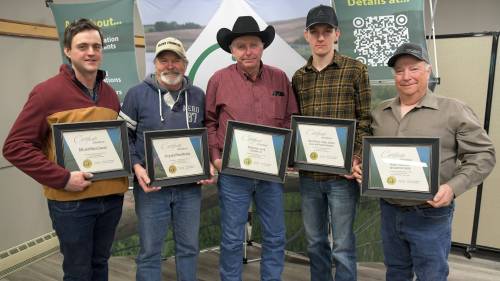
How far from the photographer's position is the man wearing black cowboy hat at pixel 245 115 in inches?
82.7

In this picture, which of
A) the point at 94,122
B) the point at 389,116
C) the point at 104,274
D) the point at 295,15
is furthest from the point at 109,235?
the point at 295,15

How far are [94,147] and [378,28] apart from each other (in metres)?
2.15

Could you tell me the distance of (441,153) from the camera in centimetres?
168

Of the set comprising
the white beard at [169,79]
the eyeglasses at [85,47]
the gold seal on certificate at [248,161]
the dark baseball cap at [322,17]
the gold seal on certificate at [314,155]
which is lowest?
the gold seal on certificate at [248,161]

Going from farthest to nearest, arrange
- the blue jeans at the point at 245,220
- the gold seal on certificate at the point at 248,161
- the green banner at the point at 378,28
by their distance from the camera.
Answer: the green banner at the point at 378,28 → the blue jeans at the point at 245,220 → the gold seal on certificate at the point at 248,161

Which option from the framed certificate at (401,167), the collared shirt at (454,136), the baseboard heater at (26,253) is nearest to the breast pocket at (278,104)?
the framed certificate at (401,167)

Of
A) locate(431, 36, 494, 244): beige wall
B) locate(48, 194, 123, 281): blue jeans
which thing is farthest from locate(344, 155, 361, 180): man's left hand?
locate(431, 36, 494, 244): beige wall

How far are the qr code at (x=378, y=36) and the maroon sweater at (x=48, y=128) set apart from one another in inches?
76.9

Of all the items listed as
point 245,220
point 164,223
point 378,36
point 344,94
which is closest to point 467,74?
point 378,36

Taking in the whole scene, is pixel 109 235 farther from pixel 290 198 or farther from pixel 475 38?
pixel 475 38

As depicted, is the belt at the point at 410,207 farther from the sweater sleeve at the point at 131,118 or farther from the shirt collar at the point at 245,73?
the sweater sleeve at the point at 131,118

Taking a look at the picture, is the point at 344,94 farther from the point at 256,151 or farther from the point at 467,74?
the point at 467,74

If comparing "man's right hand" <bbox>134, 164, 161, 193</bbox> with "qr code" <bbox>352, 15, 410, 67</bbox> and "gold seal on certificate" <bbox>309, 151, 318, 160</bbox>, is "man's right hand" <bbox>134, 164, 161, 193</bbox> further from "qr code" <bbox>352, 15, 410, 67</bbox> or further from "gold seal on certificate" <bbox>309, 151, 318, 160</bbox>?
"qr code" <bbox>352, 15, 410, 67</bbox>

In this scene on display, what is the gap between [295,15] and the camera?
9.68 ft
